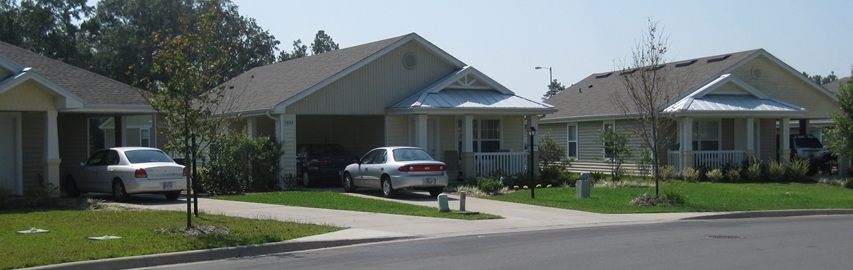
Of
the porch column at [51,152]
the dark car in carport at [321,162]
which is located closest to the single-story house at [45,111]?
the porch column at [51,152]

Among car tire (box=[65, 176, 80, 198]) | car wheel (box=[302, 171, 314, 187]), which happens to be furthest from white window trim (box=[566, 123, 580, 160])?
car tire (box=[65, 176, 80, 198])

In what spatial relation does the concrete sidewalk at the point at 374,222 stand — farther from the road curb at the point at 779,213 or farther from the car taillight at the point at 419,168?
the car taillight at the point at 419,168

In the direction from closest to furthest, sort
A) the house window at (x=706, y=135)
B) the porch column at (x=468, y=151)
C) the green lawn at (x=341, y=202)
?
the green lawn at (x=341, y=202)
the porch column at (x=468, y=151)
the house window at (x=706, y=135)

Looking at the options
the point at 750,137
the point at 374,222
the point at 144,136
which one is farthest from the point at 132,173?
the point at 750,137

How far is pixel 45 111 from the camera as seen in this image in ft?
66.9

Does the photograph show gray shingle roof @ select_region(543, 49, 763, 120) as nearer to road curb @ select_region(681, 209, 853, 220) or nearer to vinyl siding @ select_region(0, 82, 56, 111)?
road curb @ select_region(681, 209, 853, 220)

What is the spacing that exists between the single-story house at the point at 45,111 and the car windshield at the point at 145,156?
1.48 m

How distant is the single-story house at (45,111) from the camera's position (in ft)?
65.3

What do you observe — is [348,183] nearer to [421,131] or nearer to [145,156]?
[421,131]

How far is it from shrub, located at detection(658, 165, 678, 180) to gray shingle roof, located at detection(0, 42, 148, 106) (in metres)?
17.5

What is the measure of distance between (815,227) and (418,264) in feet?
29.7

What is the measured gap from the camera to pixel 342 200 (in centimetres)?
2150

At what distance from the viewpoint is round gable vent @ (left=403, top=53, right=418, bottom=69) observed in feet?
94.8

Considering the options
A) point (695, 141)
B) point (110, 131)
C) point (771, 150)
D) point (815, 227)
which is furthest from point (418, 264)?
point (110, 131)
